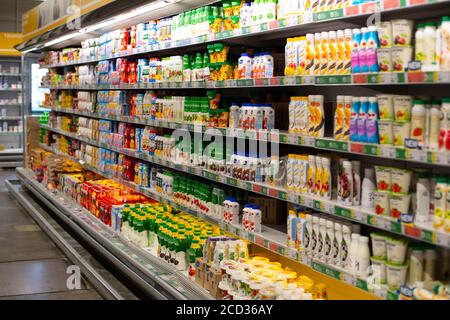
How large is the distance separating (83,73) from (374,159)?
4.94 m

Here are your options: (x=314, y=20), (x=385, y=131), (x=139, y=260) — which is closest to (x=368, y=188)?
(x=385, y=131)

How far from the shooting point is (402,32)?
2756mm

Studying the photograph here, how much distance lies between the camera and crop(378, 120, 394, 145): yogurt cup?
2.81 m

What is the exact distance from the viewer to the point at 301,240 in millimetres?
3422

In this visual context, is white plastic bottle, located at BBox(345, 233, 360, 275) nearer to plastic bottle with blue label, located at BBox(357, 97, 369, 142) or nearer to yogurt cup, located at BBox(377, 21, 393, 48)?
plastic bottle with blue label, located at BBox(357, 97, 369, 142)

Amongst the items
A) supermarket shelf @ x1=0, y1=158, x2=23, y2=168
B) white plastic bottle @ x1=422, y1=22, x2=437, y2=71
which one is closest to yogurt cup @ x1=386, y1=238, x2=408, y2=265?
white plastic bottle @ x1=422, y1=22, x2=437, y2=71

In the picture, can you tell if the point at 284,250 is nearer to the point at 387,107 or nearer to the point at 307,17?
the point at 387,107

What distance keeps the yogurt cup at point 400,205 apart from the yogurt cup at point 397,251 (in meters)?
0.13

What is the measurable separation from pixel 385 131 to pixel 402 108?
14 cm

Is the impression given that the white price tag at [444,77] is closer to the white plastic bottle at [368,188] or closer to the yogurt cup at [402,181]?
the yogurt cup at [402,181]

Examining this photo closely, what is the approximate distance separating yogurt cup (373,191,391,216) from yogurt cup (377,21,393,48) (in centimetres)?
70

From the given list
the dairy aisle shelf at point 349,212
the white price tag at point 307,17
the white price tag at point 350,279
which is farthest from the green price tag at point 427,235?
the white price tag at point 307,17

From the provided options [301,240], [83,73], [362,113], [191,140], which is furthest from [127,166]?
[362,113]

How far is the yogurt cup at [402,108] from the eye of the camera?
2729mm
